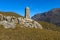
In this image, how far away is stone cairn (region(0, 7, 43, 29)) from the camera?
42.8 meters

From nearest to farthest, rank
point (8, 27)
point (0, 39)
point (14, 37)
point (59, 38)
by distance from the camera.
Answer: point (0, 39) → point (14, 37) → point (59, 38) → point (8, 27)

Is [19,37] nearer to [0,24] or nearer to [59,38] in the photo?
[59,38]

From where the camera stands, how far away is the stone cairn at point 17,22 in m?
42.8

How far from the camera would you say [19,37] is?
105ft

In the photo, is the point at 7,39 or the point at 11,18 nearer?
the point at 7,39

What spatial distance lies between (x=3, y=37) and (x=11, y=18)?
84.4 feet

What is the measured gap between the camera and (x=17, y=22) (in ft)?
185

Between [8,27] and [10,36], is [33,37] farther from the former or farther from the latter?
[8,27]

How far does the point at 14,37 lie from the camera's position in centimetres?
3172

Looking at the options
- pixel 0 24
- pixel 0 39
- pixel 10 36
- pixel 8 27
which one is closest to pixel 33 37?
pixel 10 36

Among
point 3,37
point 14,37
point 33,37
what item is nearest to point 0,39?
point 3,37

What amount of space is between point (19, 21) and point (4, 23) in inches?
564

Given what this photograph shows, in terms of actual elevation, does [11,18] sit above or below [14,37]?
above

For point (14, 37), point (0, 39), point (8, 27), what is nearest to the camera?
point (0, 39)
